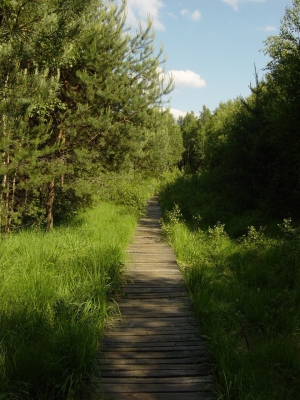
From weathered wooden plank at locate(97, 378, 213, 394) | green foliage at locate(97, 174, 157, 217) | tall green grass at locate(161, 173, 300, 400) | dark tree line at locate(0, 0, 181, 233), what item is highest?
dark tree line at locate(0, 0, 181, 233)

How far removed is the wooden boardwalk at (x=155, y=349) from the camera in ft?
Answer: 9.52

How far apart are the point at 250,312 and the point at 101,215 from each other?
319 inches

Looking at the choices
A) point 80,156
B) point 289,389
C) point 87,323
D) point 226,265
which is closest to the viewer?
point 289,389

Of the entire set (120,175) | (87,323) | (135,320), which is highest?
(120,175)

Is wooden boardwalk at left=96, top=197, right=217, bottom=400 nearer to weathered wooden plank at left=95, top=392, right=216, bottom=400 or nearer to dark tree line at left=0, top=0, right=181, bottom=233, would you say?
weathered wooden plank at left=95, top=392, right=216, bottom=400

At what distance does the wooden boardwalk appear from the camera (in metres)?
2.90

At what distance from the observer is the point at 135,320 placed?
4.30m

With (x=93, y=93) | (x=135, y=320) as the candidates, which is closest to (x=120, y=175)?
(x=93, y=93)

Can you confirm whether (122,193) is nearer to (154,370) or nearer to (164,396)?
(154,370)

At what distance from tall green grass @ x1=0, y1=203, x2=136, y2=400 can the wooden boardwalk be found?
0.24 meters

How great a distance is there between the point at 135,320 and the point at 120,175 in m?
5.50

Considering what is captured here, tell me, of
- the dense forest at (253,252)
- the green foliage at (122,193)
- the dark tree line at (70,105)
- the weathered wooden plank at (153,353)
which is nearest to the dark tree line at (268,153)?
the dense forest at (253,252)

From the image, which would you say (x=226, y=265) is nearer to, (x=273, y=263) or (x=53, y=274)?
(x=273, y=263)

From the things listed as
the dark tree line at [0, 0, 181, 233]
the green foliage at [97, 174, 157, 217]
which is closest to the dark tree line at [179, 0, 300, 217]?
the green foliage at [97, 174, 157, 217]
